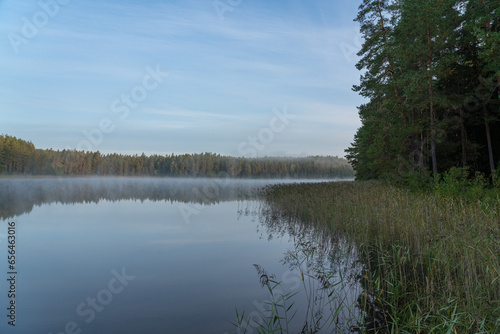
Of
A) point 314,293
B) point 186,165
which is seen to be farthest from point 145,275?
point 186,165

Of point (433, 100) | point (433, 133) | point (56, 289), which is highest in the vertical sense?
point (433, 100)

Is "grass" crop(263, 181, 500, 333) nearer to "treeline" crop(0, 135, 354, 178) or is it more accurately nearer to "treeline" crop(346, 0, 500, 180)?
"treeline" crop(346, 0, 500, 180)

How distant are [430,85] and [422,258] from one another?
49.0ft

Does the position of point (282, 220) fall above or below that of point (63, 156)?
below

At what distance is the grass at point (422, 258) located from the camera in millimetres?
4039

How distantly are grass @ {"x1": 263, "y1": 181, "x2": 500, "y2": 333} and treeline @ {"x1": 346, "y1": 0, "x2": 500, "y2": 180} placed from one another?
8.08m

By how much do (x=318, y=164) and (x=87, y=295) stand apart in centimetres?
14240

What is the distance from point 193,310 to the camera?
560 cm

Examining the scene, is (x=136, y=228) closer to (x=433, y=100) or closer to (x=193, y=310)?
(x=193, y=310)

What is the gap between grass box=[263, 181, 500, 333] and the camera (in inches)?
159

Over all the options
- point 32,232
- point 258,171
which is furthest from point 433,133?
point 258,171

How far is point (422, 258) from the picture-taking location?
6652 mm

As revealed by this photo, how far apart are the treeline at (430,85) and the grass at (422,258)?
8082mm

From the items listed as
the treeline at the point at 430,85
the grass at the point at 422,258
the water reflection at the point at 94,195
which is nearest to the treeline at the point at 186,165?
the water reflection at the point at 94,195
